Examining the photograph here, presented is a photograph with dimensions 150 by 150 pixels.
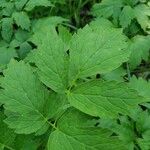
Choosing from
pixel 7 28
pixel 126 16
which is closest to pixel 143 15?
pixel 126 16

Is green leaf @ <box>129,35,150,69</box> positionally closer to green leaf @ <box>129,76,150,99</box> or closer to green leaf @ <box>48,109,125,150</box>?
green leaf @ <box>129,76,150,99</box>

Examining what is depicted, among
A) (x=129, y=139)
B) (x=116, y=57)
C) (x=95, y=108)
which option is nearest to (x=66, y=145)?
(x=95, y=108)

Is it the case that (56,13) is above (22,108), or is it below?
below

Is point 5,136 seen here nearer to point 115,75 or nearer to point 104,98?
point 104,98

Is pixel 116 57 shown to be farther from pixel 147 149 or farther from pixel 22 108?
pixel 147 149

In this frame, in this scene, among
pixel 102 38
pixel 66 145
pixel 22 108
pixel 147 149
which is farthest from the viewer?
pixel 147 149

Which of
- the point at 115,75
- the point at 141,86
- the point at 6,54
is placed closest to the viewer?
the point at 141,86

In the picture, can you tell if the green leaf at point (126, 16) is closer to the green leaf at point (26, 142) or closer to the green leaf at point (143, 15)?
the green leaf at point (143, 15)
